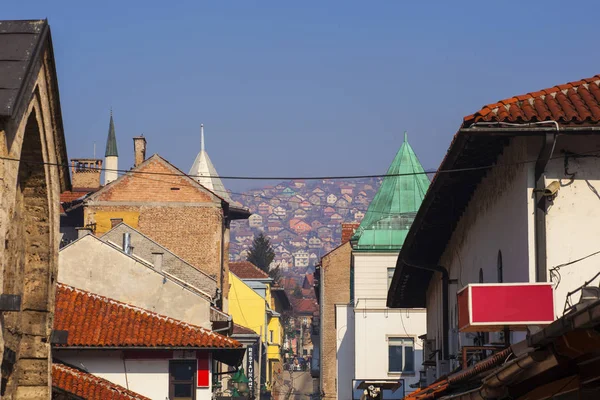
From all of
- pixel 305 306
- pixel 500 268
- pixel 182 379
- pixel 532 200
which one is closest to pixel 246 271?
pixel 182 379

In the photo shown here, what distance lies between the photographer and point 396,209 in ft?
189

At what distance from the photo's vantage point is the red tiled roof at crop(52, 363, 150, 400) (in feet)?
86.1

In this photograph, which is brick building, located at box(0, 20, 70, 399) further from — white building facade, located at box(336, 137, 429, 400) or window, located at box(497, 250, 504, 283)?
white building facade, located at box(336, 137, 429, 400)

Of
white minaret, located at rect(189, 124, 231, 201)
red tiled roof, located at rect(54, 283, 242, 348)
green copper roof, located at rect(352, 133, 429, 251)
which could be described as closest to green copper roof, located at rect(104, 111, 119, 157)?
white minaret, located at rect(189, 124, 231, 201)

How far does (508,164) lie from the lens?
51.3ft

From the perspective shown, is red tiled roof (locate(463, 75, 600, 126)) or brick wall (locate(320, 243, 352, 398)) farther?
brick wall (locate(320, 243, 352, 398))

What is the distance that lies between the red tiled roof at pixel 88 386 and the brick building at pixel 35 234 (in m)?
9.69

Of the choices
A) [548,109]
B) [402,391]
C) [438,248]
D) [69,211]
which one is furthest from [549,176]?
[69,211]

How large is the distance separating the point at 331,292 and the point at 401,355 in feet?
58.8

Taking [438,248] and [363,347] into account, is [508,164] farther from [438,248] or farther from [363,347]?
[363,347]

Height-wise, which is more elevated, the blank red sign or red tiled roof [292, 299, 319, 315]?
red tiled roof [292, 299, 319, 315]

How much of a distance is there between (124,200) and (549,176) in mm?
38783

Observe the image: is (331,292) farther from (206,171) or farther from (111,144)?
(111,144)

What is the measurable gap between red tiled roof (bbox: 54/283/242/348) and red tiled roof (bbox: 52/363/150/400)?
1.62 meters
